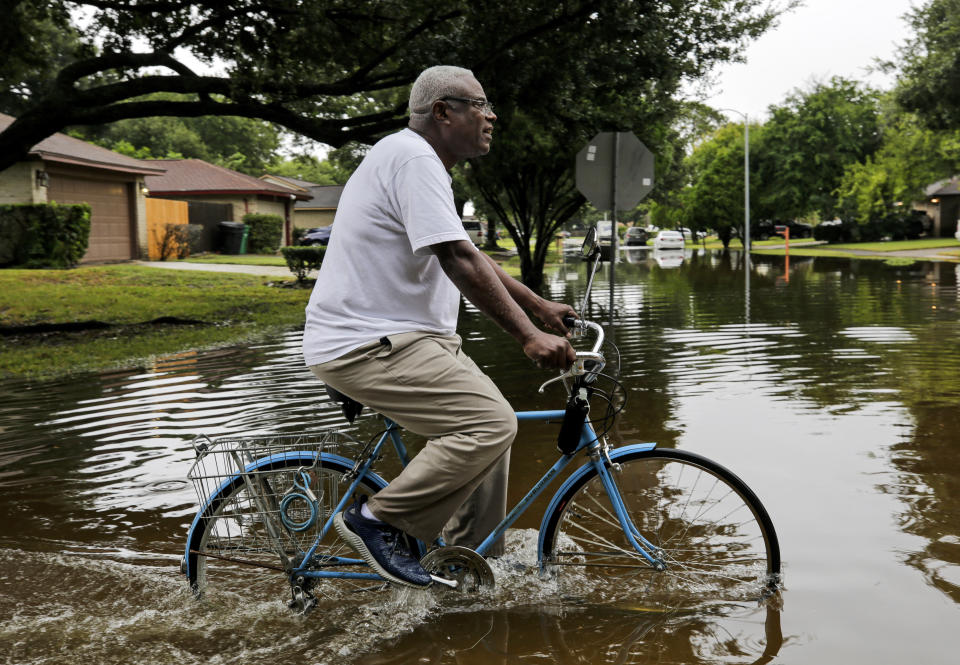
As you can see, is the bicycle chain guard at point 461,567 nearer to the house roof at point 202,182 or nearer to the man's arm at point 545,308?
the man's arm at point 545,308

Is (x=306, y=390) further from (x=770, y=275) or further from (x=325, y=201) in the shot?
(x=325, y=201)

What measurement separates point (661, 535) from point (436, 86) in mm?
1906

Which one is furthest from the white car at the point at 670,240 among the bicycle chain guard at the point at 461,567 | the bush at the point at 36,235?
the bicycle chain guard at the point at 461,567

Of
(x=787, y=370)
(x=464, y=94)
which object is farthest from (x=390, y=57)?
(x=464, y=94)

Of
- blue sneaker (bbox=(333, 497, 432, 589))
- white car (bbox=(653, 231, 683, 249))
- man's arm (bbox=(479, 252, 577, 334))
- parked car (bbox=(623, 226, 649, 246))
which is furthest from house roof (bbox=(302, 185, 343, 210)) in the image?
blue sneaker (bbox=(333, 497, 432, 589))

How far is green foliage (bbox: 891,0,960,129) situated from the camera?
103 ft

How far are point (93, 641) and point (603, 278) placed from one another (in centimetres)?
2486

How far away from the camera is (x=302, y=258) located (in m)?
24.3

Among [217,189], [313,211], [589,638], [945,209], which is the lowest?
[589,638]

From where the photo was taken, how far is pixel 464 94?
10.9 ft

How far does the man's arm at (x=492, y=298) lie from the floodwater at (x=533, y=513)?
3.15 feet

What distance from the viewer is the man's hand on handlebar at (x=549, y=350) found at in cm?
318

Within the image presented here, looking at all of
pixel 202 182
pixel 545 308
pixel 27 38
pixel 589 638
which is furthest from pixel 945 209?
pixel 589 638

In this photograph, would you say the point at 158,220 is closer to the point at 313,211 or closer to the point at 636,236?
the point at 313,211
